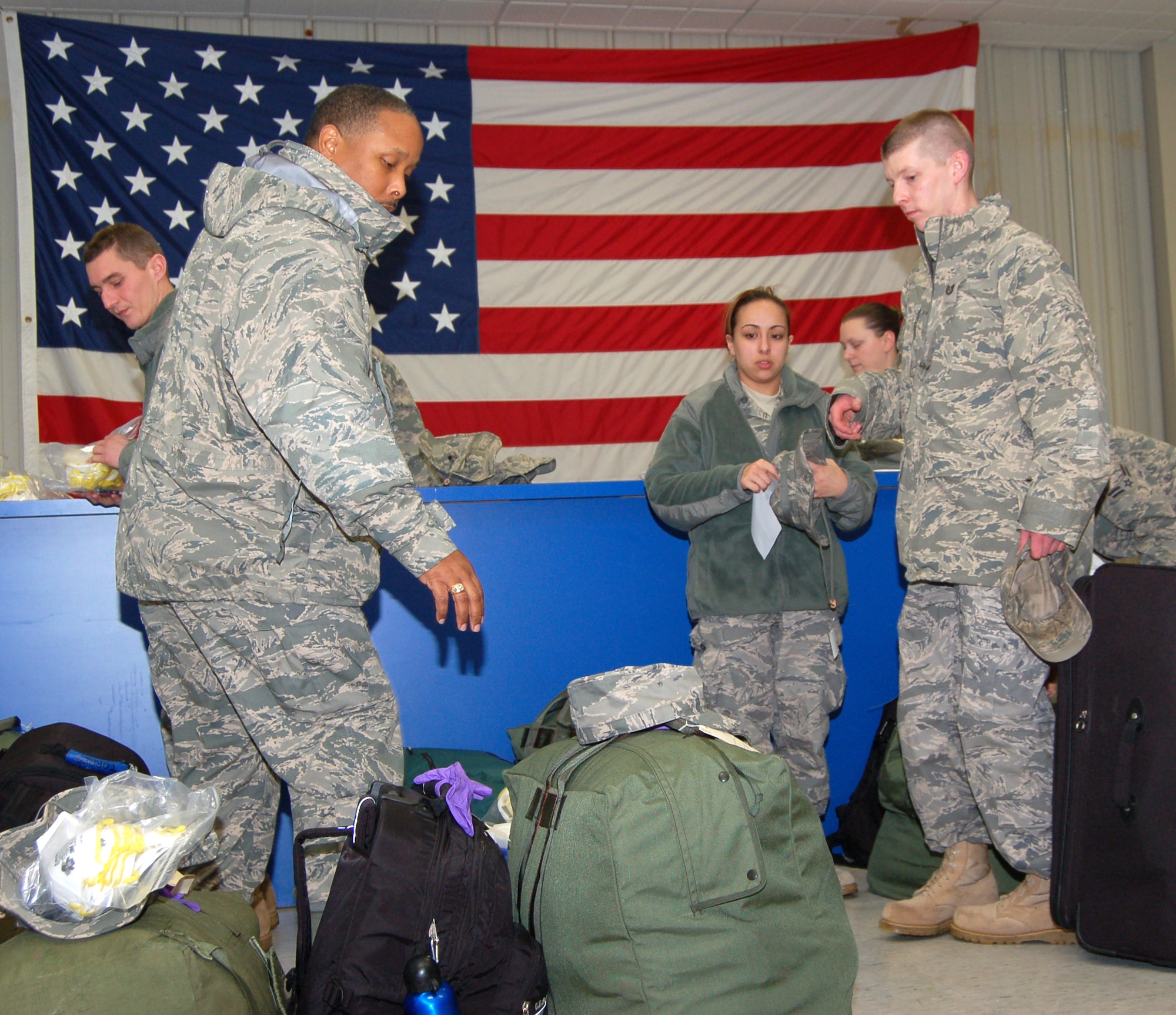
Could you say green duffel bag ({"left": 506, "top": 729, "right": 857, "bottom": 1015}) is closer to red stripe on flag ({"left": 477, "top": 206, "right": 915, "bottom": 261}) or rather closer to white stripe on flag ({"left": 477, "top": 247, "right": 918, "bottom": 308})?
white stripe on flag ({"left": 477, "top": 247, "right": 918, "bottom": 308})

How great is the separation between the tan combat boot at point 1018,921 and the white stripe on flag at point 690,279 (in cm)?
312

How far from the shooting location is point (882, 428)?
90.0 inches

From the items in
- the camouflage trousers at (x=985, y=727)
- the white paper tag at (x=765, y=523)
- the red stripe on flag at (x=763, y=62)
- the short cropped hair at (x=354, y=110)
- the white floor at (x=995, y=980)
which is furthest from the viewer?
the red stripe on flag at (x=763, y=62)

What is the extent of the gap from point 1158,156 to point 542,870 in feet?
19.2

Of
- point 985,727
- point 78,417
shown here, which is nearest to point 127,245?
point 78,417

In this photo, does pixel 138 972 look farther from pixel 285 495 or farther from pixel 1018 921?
pixel 1018 921

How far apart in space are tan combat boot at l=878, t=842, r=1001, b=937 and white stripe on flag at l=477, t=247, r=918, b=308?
302 centimetres

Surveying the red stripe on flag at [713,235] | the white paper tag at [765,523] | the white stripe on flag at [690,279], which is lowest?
the white paper tag at [765,523]

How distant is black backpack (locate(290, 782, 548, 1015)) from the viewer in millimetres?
1373

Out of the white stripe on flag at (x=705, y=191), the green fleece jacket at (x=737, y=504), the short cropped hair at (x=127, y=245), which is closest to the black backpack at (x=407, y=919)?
the green fleece jacket at (x=737, y=504)

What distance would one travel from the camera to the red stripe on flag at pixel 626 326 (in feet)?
15.2

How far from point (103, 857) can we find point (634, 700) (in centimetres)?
81

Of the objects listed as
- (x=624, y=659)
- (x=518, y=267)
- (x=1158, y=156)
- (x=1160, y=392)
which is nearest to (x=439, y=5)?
(x=518, y=267)

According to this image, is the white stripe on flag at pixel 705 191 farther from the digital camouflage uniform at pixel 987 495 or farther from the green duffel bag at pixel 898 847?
the green duffel bag at pixel 898 847
